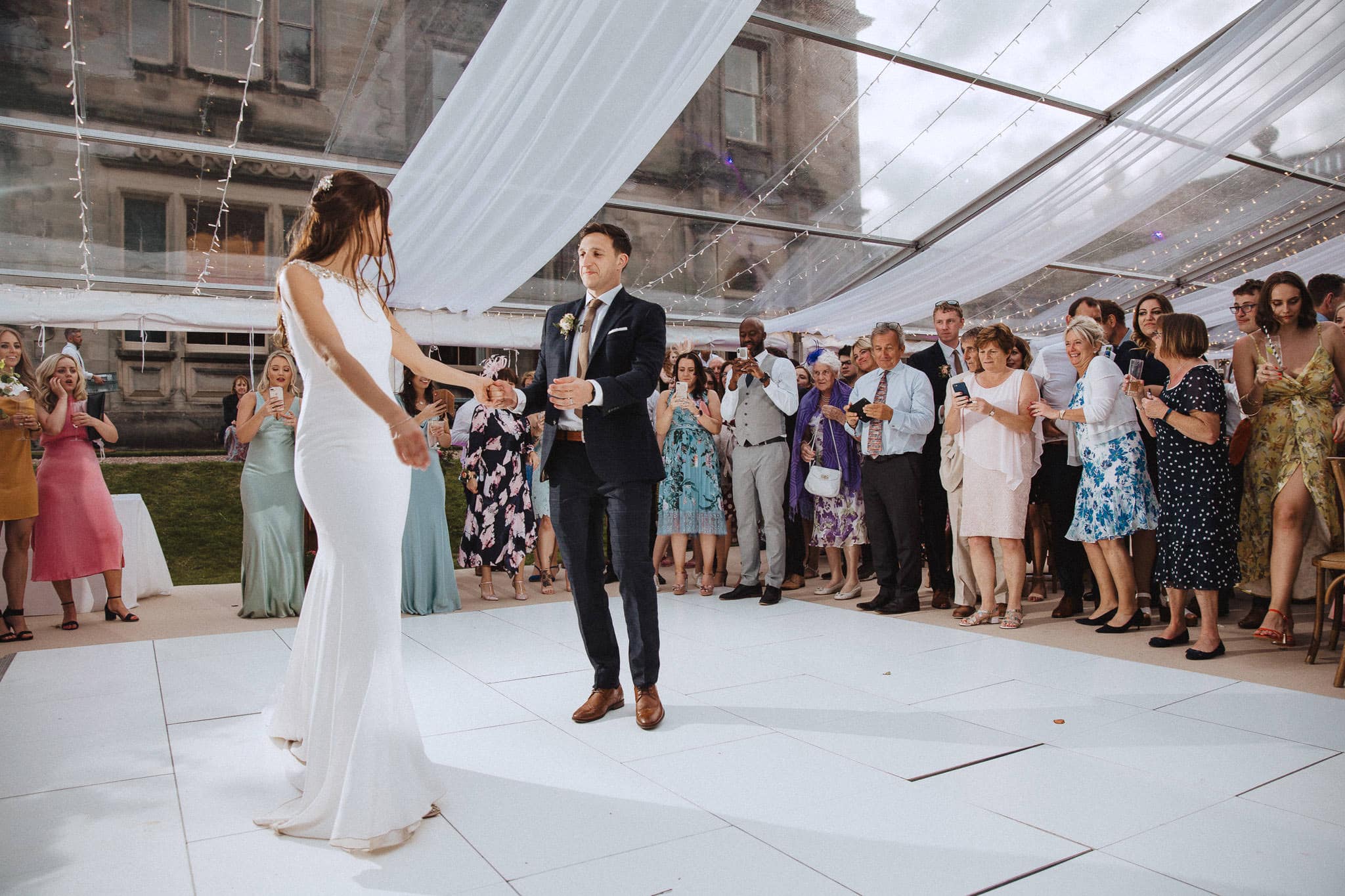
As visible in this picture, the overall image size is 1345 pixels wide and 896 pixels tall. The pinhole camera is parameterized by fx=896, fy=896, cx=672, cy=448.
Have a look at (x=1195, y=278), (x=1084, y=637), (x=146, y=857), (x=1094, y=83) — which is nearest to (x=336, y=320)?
(x=146, y=857)

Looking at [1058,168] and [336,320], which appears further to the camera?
[1058,168]

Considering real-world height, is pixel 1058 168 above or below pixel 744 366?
above

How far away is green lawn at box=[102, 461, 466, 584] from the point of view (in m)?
8.12

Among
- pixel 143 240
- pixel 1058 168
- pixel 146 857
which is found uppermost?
pixel 1058 168

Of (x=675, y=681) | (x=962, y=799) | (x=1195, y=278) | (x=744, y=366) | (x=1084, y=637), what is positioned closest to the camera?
(x=962, y=799)

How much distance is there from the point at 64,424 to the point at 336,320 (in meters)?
3.95

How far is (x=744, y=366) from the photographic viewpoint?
18.4 feet

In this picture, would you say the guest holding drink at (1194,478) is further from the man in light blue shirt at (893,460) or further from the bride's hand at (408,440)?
the bride's hand at (408,440)

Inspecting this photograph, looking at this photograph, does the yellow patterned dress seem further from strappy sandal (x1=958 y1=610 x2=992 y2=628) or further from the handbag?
the handbag

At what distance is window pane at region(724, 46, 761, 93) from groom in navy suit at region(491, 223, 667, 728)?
331cm

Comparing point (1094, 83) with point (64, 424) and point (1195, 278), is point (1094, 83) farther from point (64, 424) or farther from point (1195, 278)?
point (64, 424)

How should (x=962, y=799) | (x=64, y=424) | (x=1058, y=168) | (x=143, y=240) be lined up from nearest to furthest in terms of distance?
(x=962, y=799), (x=64, y=424), (x=143, y=240), (x=1058, y=168)

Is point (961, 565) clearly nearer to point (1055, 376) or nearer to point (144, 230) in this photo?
point (1055, 376)

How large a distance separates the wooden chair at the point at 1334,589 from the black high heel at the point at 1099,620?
947mm
